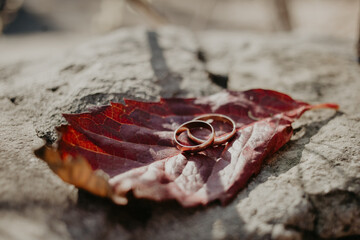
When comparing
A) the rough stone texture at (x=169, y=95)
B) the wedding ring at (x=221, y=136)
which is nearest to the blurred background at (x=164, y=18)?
the rough stone texture at (x=169, y=95)

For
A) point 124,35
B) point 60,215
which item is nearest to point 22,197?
point 60,215

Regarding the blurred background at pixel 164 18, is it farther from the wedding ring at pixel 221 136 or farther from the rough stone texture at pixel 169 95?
the wedding ring at pixel 221 136

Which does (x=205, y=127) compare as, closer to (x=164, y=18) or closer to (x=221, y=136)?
(x=221, y=136)

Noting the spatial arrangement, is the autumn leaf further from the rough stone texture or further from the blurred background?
the blurred background

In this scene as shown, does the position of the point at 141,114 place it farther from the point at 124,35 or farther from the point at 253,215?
the point at 124,35

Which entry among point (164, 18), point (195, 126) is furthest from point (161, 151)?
point (164, 18)

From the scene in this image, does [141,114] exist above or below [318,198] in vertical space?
above
